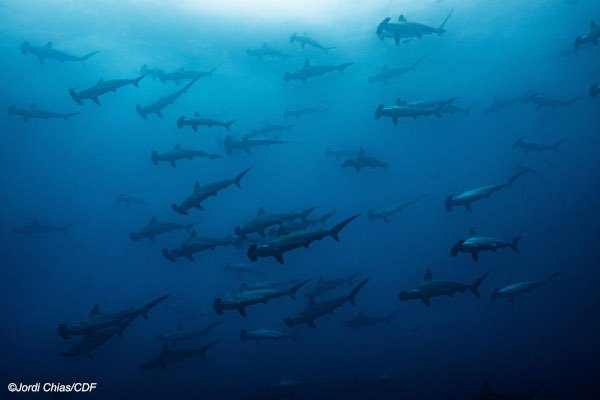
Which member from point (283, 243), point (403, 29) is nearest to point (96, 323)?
point (283, 243)

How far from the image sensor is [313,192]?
3981 cm

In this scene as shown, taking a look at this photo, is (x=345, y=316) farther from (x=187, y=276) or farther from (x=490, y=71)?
(x=490, y=71)

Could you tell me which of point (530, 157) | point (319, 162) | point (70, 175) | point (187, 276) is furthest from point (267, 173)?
point (530, 157)

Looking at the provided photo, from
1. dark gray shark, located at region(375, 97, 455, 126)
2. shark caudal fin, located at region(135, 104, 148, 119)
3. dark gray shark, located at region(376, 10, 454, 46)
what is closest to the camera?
dark gray shark, located at region(375, 97, 455, 126)

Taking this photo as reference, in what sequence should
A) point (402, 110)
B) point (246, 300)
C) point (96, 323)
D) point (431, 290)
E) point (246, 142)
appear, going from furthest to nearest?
1. point (246, 142)
2. point (402, 110)
3. point (431, 290)
4. point (96, 323)
5. point (246, 300)

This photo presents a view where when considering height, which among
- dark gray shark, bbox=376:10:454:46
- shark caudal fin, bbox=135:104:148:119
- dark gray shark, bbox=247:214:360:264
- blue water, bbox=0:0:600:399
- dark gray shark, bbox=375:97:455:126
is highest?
dark gray shark, bbox=376:10:454:46

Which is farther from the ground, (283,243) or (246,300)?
(283,243)

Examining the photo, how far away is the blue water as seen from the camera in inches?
851

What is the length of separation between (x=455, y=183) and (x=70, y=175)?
103ft

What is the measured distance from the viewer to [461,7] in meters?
27.1

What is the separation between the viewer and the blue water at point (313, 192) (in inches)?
851

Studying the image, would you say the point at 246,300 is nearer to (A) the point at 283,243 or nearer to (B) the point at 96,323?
(A) the point at 283,243

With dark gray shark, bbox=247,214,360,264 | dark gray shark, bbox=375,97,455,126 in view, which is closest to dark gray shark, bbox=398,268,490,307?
dark gray shark, bbox=247,214,360,264

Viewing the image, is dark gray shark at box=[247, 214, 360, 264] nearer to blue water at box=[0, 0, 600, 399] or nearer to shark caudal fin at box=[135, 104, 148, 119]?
shark caudal fin at box=[135, 104, 148, 119]
